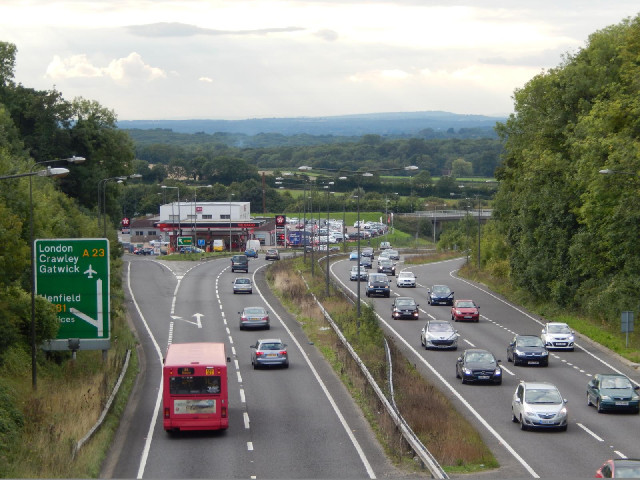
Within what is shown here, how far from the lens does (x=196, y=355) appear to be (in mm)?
29406

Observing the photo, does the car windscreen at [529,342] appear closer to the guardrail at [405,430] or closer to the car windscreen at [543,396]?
the guardrail at [405,430]

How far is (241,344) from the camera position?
49.2m

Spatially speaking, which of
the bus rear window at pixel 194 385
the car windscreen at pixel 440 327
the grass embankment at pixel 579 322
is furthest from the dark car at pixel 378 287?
the bus rear window at pixel 194 385

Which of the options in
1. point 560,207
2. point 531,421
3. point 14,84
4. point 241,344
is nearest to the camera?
point 531,421

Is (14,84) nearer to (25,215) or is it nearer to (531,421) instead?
(25,215)

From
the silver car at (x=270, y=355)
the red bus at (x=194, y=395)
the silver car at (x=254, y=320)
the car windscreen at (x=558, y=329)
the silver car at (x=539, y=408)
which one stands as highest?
the red bus at (x=194, y=395)

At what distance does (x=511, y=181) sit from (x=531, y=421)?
46.9 metres

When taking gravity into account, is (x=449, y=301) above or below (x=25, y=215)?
below

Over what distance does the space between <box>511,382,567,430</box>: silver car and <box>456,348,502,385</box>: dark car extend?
683 cm

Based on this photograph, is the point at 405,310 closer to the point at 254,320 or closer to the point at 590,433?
the point at 254,320

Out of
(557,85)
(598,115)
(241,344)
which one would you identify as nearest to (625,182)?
(598,115)

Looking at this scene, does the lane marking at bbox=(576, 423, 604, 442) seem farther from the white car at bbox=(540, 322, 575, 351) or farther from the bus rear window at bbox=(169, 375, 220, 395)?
the white car at bbox=(540, 322, 575, 351)

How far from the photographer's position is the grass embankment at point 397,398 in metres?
25.5

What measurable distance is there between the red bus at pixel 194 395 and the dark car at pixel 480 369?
42.7 ft
